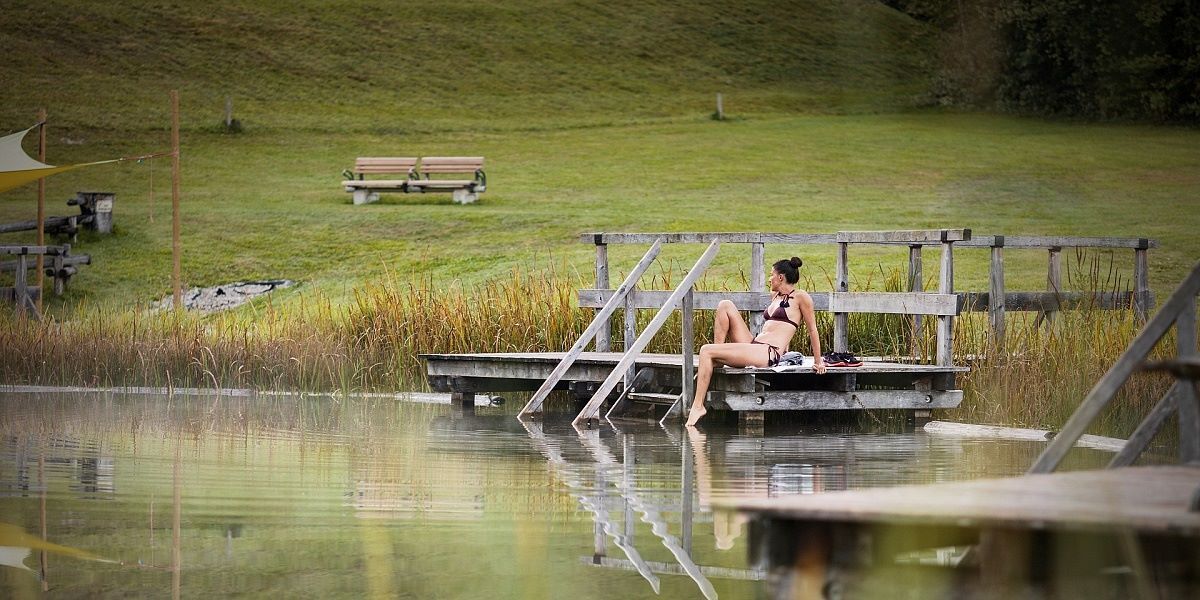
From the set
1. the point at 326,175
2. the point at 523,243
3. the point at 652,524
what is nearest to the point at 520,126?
the point at 326,175

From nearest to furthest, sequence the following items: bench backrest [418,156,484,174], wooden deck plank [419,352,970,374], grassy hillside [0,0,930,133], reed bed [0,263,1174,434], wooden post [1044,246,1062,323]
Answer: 1. wooden deck plank [419,352,970,374]
2. wooden post [1044,246,1062,323]
3. reed bed [0,263,1174,434]
4. bench backrest [418,156,484,174]
5. grassy hillside [0,0,930,133]

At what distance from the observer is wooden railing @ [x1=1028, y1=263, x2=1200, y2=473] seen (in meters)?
6.75

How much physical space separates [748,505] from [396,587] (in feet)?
7.65

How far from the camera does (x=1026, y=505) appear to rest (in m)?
5.70

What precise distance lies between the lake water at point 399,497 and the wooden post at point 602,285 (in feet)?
5.90

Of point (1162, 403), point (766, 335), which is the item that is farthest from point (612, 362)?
point (1162, 403)

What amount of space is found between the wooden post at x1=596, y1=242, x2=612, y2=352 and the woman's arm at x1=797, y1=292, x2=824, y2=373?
269 centimetres

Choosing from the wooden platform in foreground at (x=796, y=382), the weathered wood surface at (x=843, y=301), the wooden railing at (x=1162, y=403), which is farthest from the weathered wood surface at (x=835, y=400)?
the wooden railing at (x=1162, y=403)

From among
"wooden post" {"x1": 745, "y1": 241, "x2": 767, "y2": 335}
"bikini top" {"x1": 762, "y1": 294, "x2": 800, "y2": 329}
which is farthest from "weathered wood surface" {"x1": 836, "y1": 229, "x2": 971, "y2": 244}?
"bikini top" {"x1": 762, "y1": 294, "x2": 800, "y2": 329}

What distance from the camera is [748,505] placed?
5.56 metres

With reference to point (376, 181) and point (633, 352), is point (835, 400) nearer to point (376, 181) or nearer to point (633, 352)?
point (633, 352)

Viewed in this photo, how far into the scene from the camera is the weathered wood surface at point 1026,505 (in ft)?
17.4

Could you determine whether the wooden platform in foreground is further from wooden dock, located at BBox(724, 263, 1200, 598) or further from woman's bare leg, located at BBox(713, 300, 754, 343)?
wooden dock, located at BBox(724, 263, 1200, 598)

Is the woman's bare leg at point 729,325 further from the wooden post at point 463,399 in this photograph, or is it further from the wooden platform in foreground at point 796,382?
the wooden post at point 463,399
